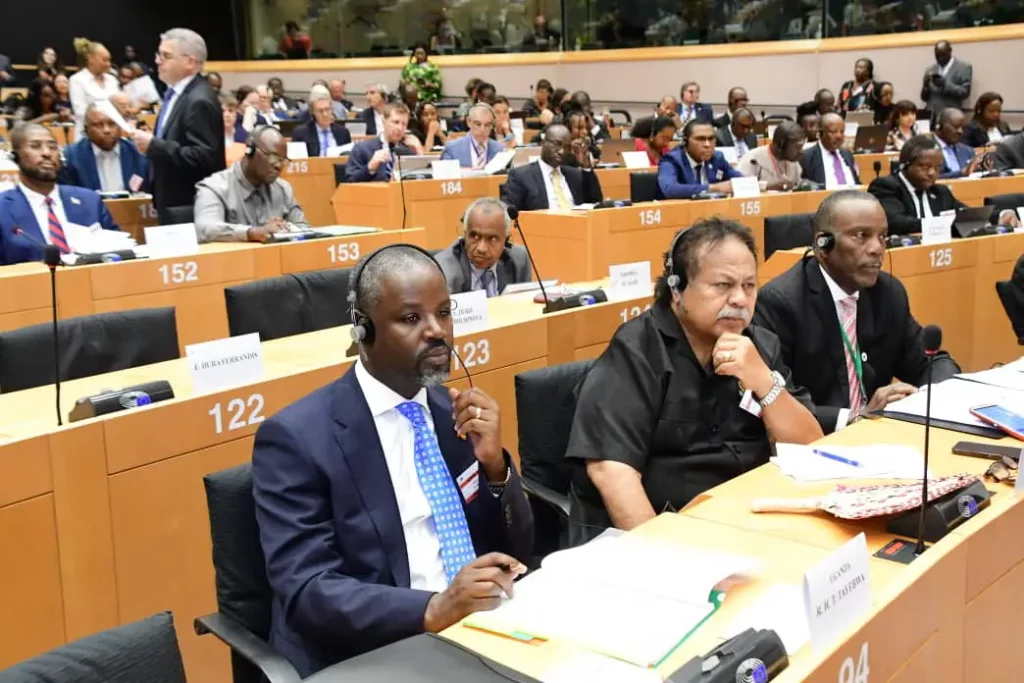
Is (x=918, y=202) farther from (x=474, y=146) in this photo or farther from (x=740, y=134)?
(x=740, y=134)

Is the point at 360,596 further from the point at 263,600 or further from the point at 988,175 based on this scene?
the point at 988,175

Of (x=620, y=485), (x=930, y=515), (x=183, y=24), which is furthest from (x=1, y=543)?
(x=183, y=24)

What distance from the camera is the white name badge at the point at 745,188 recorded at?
24.0 ft

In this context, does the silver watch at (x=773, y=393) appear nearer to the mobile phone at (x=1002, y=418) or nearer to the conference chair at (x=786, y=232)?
the mobile phone at (x=1002, y=418)

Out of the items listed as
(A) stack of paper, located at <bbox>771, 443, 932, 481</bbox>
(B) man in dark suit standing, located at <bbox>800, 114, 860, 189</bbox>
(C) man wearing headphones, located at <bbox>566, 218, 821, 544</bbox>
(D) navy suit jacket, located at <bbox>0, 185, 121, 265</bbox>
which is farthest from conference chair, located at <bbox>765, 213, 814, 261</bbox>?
(D) navy suit jacket, located at <bbox>0, 185, 121, 265</bbox>

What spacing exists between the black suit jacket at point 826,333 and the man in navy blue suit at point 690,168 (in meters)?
4.08

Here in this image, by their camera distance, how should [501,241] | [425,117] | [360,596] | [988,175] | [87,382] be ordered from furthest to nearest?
[425,117]
[988,175]
[501,241]
[87,382]
[360,596]

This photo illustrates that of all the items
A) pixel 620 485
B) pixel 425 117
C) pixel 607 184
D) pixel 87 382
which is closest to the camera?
pixel 620 485

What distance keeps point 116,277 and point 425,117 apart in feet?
22.8

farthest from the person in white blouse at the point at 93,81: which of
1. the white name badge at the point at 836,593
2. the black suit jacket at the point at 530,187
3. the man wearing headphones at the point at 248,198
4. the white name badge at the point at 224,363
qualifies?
the white name badge at the point at 836,593

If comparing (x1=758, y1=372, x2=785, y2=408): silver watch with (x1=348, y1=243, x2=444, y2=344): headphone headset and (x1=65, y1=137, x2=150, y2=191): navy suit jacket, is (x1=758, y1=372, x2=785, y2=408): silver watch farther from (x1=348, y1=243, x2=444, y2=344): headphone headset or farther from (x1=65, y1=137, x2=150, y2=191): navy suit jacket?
(x1=65, y1=137, x2=150, y2=191): navy suit jacket

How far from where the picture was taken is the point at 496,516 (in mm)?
2211

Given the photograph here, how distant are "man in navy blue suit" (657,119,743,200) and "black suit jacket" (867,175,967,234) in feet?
4.99

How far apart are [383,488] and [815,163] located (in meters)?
6.93
